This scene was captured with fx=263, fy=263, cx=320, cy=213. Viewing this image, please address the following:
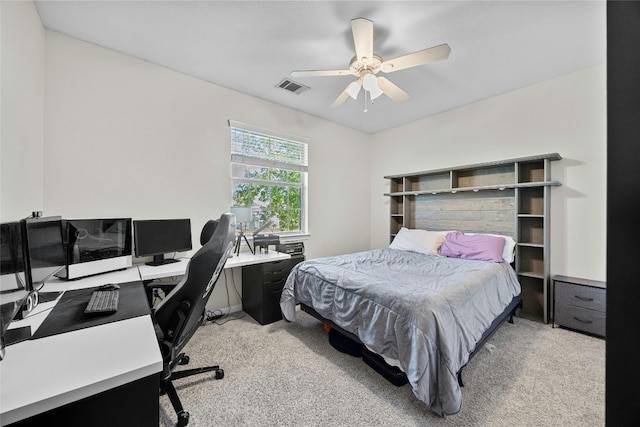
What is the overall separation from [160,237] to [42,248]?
124cm

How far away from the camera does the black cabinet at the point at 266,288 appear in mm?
2930

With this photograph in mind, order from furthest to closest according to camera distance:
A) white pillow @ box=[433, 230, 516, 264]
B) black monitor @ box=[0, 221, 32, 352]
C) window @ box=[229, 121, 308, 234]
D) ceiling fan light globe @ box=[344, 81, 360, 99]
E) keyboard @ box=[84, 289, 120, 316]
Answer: window @ box=[229, 121, 308, 234] < white pillow @ box=[433, 230, 516, 264] < ceiling fan light globe @ box=[344, 81, 360, 99] < keyboard @ box=[84, 289, 120, 316] < black monitor @ box=[0, 221, 32, 352]

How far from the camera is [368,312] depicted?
201cm

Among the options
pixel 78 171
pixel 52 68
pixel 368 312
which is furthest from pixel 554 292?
pixel 52 68

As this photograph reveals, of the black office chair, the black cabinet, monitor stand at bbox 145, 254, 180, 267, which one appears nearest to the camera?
the black office chair

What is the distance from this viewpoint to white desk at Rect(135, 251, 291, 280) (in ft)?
7.26

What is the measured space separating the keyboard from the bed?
1539mm

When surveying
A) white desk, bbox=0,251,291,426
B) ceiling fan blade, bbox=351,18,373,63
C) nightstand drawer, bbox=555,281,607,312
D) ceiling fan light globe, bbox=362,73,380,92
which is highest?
ceiling fan blade, bbox=351,18,373,63

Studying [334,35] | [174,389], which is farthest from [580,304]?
[174,389]

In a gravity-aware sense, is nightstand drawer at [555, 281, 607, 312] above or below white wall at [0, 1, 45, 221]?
below

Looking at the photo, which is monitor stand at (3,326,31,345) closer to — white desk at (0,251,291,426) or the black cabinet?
white desk at (0,251,291,426)

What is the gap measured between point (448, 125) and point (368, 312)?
3.25 meters

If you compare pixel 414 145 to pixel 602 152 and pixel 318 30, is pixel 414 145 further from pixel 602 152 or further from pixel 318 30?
pixel 318 30

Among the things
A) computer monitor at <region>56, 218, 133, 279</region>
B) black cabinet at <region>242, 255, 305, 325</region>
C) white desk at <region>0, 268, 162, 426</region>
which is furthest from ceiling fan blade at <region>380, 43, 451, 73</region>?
computer monitor at <region>56, 218, 133, 279</region>
